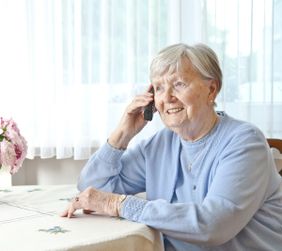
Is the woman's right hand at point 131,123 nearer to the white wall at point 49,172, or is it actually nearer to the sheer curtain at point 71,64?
the sheer curtain at point 71,64

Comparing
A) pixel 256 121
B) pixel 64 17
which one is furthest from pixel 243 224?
pixel 64 17

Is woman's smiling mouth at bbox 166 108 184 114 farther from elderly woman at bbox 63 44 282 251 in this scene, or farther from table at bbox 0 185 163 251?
table at bbox 0 185 163 251

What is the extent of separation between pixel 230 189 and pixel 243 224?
→ 0.11 m

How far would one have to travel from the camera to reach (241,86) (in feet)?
7.75

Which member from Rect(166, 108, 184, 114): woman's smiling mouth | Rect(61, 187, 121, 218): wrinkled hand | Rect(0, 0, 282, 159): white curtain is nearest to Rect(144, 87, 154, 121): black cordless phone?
Rect(166, 108, 184, 114): woman's smiling mouth

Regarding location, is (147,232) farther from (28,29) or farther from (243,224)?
(28,29)

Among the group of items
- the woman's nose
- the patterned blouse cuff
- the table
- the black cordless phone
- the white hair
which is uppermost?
the white hair

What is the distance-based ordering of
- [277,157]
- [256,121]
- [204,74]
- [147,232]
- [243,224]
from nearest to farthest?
[147,232]
[243,224]
[204,74]
[277,157]
[256,121]

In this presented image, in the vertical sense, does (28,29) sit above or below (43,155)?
above

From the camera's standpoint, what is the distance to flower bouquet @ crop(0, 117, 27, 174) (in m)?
1.40

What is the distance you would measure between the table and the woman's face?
0.39 meters

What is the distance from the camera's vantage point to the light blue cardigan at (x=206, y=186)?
117 cm

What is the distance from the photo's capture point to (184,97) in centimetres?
141

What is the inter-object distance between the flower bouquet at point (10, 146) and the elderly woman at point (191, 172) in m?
0.25
